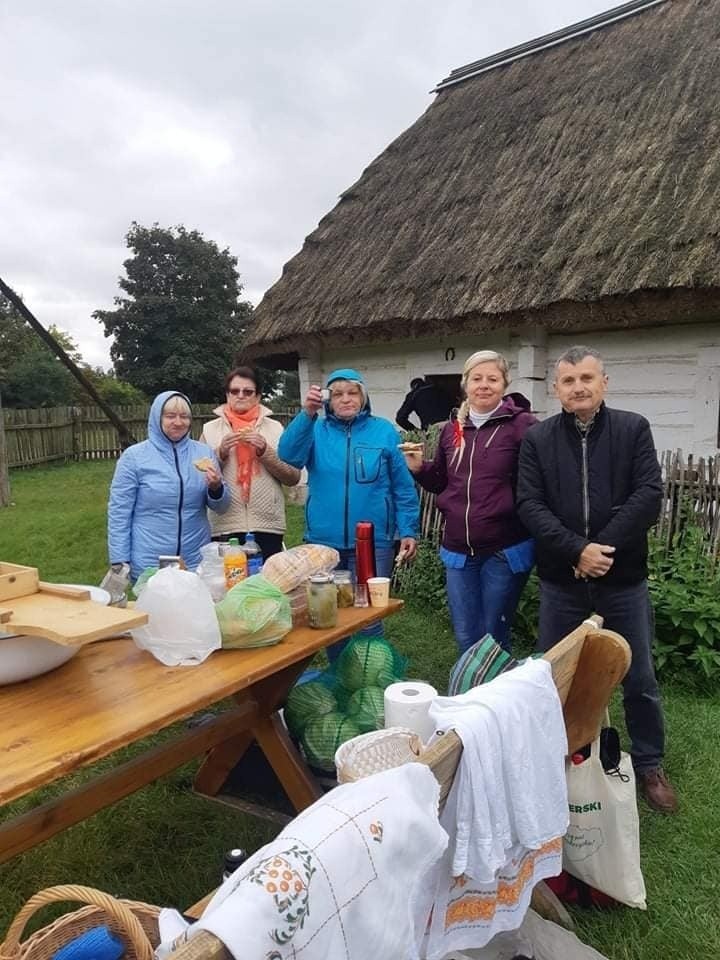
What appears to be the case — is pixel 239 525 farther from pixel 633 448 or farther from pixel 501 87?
pixel 501 87

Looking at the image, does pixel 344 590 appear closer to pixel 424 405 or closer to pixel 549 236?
pixel 424 405

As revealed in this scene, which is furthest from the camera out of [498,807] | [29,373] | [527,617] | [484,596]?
[29,373]

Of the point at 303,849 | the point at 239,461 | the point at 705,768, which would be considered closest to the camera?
the point at 303,849

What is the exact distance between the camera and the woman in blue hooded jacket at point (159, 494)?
302 cm

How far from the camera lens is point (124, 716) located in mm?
1608

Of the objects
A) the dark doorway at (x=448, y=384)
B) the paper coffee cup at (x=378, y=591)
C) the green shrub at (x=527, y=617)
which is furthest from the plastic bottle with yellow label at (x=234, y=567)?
the dark doorway at (x=448, y=384)

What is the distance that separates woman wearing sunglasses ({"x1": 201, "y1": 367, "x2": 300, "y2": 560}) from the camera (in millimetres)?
3422

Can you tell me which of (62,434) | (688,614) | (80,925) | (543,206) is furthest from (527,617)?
(62,434)

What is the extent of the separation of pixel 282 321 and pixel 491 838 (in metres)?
7.43

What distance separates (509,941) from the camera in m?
1.77

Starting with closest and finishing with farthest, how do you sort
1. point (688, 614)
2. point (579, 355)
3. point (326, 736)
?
point (579, 355)
point (326, 736)
point (688, 614)

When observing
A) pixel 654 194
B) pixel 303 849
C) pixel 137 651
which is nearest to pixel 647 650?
pixel 137 651

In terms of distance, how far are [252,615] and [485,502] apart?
1.16 meters

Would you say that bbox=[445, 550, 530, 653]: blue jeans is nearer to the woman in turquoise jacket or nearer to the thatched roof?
the woman in turquoise jacket
